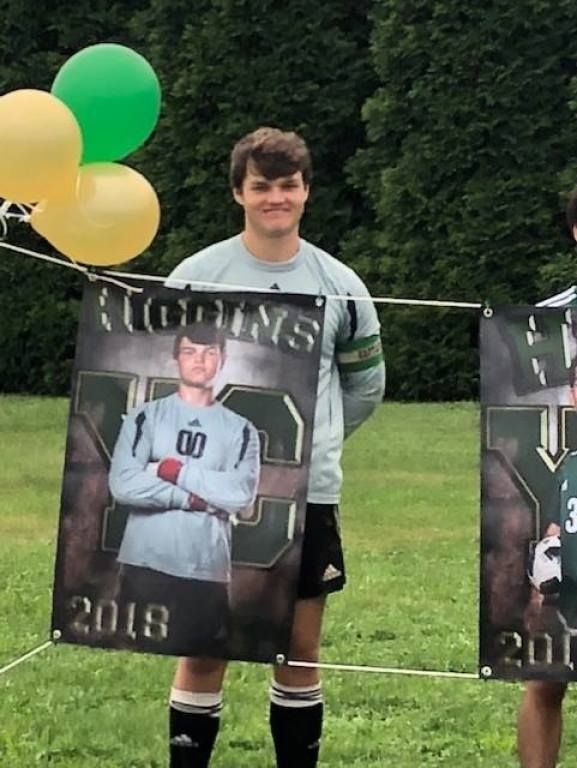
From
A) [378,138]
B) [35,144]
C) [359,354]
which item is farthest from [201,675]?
[378,138]

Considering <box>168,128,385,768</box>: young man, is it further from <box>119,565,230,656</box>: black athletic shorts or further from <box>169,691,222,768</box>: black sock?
<box>119,565,230,656</box>: black athletic shorts

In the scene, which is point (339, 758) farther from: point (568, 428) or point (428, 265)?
point (428, 265)

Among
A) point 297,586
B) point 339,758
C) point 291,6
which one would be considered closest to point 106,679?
point 339,758

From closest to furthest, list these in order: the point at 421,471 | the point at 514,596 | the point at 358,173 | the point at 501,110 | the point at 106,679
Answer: the point at 514,596 < the point at 106,679 < the point at 421,471 < the point at 501,110 < the point at 358,173

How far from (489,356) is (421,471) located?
6.87m

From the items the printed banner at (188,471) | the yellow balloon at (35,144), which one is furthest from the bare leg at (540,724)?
the yellow balloon at (35,144)

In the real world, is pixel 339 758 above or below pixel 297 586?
below

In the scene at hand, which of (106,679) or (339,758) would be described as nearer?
(339,758)

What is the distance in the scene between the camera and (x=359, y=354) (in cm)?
379

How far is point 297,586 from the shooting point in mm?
3688

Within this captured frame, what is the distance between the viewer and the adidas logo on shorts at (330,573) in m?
3.76

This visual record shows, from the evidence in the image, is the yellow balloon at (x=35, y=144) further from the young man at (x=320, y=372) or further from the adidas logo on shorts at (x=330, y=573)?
the adidas logo on shorts at (x=330, y=573)

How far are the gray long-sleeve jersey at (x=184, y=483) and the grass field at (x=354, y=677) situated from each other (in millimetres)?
981

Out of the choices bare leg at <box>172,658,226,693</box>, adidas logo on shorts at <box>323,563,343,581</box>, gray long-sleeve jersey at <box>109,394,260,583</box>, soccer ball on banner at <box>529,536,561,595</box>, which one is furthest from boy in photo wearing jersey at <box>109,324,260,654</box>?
soccer ball on banner at <box>529,536,561,595</box>
